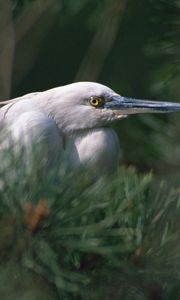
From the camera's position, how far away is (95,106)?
3123mm

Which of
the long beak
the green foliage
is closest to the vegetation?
the green foliage

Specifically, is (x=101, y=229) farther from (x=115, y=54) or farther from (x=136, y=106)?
(x=115, y=54)

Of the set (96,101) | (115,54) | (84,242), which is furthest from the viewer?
(115,54)

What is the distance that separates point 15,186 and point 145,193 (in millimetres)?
408

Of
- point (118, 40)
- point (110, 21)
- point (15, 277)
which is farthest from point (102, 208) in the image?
point (118, 40)

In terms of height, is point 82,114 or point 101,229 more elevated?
point 101,229

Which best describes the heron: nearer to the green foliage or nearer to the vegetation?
the vegetation

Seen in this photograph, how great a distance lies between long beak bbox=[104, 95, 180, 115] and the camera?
10.0ft

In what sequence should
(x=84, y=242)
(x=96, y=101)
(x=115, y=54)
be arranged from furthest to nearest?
(x=115, y=54) < (x=96, y=101) < (x=84, y=242)

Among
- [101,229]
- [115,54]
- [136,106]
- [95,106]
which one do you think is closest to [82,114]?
[95,106]

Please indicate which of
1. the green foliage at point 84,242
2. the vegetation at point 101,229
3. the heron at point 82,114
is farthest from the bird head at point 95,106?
the green foliage at point 84,242

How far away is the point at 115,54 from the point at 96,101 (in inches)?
15.9

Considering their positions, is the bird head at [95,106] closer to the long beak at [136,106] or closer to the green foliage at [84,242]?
the long beak at [136,106]

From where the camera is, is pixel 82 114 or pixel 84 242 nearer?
pixel 84 242
